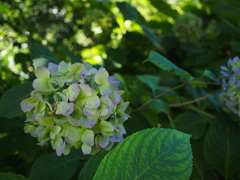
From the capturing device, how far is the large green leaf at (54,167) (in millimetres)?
925

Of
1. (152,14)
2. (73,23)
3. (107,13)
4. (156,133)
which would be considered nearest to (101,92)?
(156,133)

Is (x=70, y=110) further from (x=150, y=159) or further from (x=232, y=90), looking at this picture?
(x=232, y=90)

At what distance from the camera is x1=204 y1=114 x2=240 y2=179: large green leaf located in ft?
3.93

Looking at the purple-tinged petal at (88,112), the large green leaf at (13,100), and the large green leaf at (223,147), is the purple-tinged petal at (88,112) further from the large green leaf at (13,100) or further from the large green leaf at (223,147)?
the large green leaf at (223,147)

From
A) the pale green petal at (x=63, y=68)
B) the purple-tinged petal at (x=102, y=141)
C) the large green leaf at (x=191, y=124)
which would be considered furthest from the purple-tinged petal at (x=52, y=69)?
the large green leaf at (x=191, y=124)

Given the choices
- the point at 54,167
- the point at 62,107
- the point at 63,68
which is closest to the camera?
the point at 62,107

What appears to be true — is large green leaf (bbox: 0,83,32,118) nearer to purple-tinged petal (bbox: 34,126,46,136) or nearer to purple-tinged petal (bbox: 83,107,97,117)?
purple-tinged petal (bbox: 34,126,46,136)

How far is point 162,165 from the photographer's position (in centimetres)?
56

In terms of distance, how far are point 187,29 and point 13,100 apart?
1.62 m

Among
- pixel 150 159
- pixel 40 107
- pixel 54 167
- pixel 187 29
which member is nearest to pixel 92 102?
pixel 40 107

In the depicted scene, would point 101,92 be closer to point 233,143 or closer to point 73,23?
point 233,143

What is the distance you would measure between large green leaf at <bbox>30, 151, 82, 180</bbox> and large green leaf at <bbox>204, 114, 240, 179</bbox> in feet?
1.89

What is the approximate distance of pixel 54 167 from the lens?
0.95m

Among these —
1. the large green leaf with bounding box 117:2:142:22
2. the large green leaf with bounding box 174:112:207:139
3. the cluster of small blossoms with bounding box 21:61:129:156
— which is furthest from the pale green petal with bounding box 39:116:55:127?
the large green leaf with bounding box 117:2:142:22
